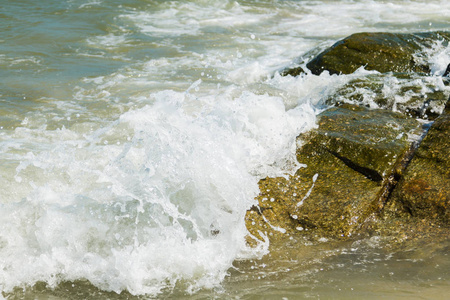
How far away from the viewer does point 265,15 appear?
13664 millimetres

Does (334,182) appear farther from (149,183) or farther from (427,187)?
(149,183)

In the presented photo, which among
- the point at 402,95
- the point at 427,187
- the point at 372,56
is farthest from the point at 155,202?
the point at 372,56

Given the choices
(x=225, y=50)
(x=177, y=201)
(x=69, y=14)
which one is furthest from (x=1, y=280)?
(x=69, y=14)

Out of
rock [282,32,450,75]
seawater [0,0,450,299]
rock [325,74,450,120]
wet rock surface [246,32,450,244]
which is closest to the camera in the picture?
seawater [0,0,450,299]

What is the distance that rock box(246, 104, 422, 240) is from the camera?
160 inches

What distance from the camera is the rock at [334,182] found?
160 inches

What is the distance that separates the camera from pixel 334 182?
4262mm

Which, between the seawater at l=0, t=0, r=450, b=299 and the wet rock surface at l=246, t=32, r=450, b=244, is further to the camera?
the wet rock surface at l=246, t=32, r=450, b=244

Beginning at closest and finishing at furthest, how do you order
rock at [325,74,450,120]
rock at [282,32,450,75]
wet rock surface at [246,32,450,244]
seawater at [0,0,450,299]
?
seawater at [0,0,450,299], wet rock surface at [246,32,450,244], rock at [325,74,450,120], rock at [282,32,450,75]

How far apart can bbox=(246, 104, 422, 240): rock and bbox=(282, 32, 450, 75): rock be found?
291cm

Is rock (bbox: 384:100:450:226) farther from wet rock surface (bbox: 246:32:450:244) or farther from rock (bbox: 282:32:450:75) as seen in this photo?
rock (bbox: 282:32:450:75)

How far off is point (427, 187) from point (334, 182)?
0.75 m

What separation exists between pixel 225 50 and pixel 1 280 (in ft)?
24.3

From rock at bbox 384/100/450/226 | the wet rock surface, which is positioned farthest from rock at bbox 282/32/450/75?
rock at bbox 384/100/450/226
